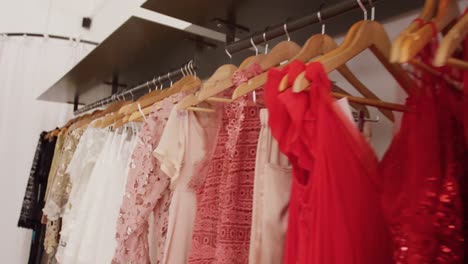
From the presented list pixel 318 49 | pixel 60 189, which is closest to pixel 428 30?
pixel 318 49

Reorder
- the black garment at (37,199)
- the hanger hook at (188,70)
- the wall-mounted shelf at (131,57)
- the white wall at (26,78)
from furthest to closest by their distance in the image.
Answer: the white wall at (26,78) → the black garment at (37,199) → the wall-mounted shelf at (131,57) → the hanger hook at (188,70)

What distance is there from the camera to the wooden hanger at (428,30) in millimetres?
472

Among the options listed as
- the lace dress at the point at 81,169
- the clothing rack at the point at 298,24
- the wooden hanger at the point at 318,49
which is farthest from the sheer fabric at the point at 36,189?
the wooden hanger at the point at 318,49

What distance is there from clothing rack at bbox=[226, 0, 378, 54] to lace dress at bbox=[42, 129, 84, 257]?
103cm

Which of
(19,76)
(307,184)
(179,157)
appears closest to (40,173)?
(19,76)

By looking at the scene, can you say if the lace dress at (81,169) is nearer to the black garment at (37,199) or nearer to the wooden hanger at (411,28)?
the black garment at (37,199)

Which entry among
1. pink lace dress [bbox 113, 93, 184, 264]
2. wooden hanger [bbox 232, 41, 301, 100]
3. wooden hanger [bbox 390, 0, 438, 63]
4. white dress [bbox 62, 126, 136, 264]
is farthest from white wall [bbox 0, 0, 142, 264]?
wooden hanger [bbox 390, 0, 438, 63]

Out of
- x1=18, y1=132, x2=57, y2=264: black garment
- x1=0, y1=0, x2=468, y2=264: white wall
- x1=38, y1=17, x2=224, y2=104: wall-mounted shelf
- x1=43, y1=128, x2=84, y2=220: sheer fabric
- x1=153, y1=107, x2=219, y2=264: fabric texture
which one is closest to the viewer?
x1=153, y1=107, x2=219, y2=264: fabric texture

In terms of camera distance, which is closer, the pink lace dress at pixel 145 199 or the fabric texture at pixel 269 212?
the fabric texture at pixel 269 212

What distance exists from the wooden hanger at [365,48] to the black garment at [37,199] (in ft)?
5.99

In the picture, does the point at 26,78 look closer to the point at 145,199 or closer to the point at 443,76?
the point at 145,199

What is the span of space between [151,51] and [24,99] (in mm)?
1513

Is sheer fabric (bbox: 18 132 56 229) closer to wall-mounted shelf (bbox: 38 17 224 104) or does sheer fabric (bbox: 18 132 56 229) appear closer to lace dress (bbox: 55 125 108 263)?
wall-mounted shelf (bbox: 38 17 224 104)

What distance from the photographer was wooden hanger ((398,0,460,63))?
1.55 ft
